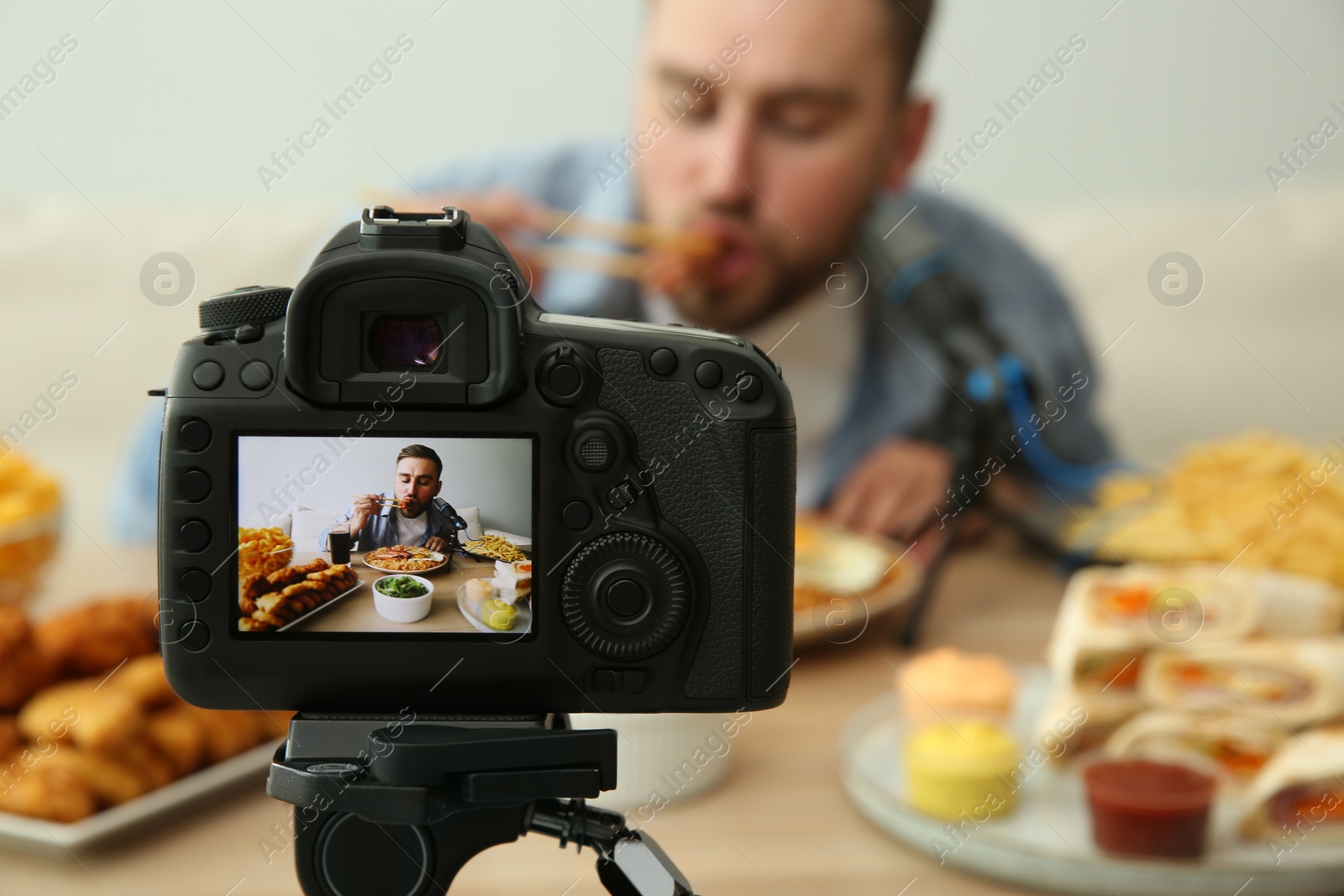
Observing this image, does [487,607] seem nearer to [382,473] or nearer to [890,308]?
[382,473]

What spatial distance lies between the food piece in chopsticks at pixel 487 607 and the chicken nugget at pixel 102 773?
0.48 m

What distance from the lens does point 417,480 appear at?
1.36 feet

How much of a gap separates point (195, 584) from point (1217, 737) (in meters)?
0.87

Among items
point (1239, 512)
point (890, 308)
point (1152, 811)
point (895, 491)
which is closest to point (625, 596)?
point (1152, 811)

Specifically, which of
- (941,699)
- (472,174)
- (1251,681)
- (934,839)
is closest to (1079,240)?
(472,174)

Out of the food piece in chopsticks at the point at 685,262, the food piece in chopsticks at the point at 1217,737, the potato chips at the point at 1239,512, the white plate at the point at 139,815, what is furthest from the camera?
the food piece in chopsticks at the point at 685,262

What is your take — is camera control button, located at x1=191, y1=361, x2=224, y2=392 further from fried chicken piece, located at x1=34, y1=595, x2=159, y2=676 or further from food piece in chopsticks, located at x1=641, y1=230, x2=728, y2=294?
food piece in chopsticks, located at x1=641, y1=230, x2=728, y2=294

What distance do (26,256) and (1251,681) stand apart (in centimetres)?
200

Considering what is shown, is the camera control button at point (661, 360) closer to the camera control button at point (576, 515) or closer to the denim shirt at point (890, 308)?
the camera control button at point (576, 515)

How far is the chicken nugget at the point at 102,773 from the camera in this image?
75 centimetres

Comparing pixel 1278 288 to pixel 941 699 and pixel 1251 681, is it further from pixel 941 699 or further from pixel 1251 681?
pixel 941 699

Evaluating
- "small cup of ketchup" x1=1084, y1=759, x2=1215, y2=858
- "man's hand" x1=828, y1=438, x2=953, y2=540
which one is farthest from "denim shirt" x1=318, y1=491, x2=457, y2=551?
"man's hand" x1=828, y1=438, x2=953, y2=540

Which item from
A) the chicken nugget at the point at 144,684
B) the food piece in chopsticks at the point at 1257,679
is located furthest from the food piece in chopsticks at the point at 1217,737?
the chicken nugget at the point at 144,684

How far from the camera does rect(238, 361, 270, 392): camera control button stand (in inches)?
16.2
